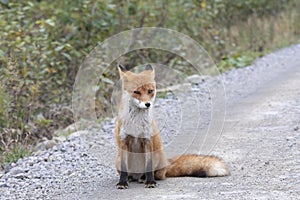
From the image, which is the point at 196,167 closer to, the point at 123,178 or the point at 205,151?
the point at 123,178

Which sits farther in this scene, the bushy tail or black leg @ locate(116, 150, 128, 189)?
the bushy tail

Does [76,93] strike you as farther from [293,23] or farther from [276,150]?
[293,23]

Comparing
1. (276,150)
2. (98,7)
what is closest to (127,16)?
(98,7)

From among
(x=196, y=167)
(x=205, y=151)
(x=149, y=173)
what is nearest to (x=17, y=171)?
(x=149, y=173)

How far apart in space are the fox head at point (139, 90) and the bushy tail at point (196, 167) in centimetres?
91

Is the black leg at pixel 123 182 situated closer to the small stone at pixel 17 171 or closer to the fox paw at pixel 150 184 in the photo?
the fox paw at pixel 150 184

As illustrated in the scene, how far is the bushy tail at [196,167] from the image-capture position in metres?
6.41

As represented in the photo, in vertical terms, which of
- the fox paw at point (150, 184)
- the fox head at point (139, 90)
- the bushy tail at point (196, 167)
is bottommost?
the fox paw at point (150, 184)

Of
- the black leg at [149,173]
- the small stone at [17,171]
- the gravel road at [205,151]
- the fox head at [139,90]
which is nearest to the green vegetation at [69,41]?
the small stone at [17,171]

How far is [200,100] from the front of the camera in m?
11.4

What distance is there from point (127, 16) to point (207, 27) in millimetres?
3550

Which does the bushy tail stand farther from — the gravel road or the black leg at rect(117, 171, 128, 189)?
the black leg at rect(117, 171, 128, 189)

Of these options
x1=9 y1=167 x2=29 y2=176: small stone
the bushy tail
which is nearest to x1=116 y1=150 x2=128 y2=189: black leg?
the bushy tail

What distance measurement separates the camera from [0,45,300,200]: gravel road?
5.88m
